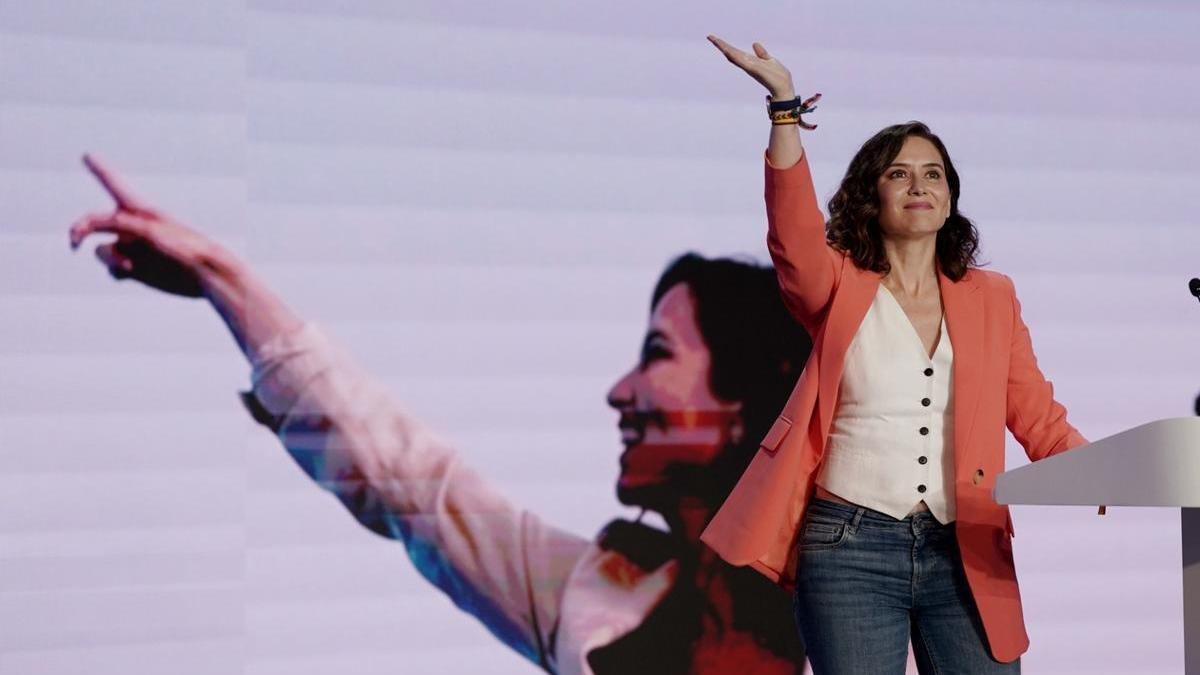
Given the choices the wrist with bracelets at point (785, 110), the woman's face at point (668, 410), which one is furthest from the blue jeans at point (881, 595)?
the woman's face at point (668, 410)

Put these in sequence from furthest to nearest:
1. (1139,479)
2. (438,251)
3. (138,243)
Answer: (438,251), (138,243), (1139,479)

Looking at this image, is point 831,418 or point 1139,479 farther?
point 831,418

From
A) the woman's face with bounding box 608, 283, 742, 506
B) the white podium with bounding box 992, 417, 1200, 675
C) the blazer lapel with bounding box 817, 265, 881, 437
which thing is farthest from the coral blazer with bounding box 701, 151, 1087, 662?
the woman's face with bounding box 608, 283, 742, 506

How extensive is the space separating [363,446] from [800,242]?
41.4 inches

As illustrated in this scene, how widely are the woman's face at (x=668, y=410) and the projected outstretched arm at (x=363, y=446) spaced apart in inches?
7.3

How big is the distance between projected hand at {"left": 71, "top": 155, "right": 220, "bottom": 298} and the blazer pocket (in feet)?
3.78

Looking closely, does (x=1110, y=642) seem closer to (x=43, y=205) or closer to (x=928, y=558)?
(x=928, y=558)

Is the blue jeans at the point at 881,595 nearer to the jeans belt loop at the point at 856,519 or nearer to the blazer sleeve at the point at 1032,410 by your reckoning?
the jeans belt loop at the point at 856,519

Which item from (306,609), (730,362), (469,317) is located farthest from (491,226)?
(306,609)

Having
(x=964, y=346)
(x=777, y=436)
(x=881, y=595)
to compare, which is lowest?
(x=881, y=595)

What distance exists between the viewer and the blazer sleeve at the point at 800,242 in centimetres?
173

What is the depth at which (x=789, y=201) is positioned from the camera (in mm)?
1734

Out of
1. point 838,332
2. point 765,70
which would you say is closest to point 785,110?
point 765,70

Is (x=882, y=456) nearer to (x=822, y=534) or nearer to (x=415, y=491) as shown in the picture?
(x=822, y=534)
